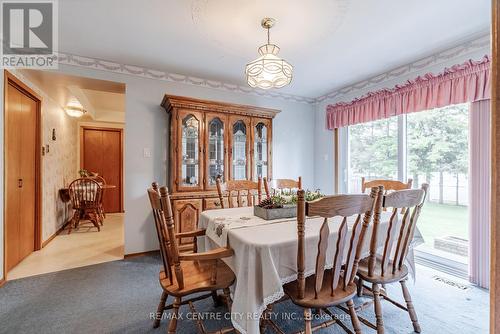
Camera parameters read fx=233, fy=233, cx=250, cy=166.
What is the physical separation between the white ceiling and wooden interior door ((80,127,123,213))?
133 inches

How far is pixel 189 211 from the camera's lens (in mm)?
2877

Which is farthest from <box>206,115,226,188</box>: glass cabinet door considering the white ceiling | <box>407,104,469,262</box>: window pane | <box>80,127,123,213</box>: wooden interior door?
<box>80,127,123,213</box>: wooden interior door

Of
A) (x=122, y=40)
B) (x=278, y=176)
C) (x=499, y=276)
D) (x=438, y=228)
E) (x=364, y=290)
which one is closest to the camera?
(x=499, y=276)

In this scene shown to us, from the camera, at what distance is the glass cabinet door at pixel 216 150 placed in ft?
10.2

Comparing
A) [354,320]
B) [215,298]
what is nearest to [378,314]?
[354,320]

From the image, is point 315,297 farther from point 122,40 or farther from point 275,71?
point 122,40

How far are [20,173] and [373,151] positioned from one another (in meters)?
4.50

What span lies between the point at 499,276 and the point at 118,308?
7.37 feet

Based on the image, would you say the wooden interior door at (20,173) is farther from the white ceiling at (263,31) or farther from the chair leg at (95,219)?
the chair leg at (95,219)

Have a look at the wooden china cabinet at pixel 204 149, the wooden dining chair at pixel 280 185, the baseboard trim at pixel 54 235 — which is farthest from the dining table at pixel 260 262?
the baseboard trim at pixel 54 235

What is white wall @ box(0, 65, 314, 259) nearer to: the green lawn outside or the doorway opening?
Result: the doorway opening

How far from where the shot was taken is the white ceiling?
183 centimetres

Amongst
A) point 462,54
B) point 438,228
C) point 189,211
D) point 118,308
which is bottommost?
point 118,308

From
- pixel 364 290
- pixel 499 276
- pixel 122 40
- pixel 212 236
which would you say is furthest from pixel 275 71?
pixel 364 290
